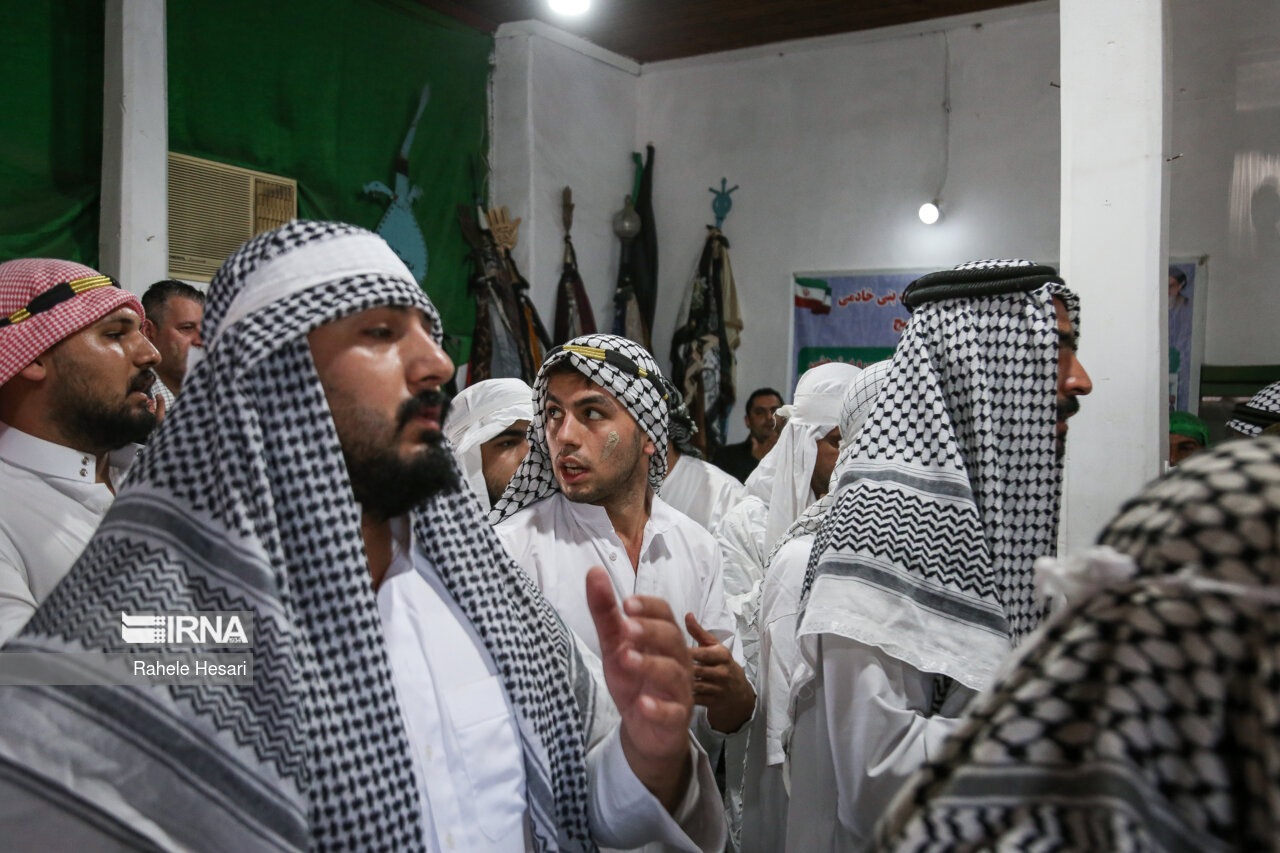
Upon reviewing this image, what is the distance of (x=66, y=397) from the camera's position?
2588 millimetres

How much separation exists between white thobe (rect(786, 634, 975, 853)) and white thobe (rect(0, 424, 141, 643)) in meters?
1.57

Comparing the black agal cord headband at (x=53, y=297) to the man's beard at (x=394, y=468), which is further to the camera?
the black agal cord headband at (x=53, y=297)

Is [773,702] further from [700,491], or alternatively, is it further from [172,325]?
[172,325]

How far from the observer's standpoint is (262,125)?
5258 mm

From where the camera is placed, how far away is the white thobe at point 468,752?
53.9 inches

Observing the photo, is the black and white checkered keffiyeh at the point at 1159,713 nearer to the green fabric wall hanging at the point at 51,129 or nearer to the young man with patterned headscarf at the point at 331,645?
the young man with patterned headscarf at the point at 331,645

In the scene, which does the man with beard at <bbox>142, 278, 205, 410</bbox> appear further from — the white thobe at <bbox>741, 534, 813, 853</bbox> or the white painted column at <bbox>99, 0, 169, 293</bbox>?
the white thobe at <bbox>741, 534, 813, 853</bbox>

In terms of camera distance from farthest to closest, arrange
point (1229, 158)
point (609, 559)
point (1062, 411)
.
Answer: point (1229, 158) < point (609, 559) < point (1062, 411)

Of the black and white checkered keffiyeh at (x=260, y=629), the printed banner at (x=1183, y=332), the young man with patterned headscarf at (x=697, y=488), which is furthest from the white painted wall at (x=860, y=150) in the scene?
the black and white checkered keffiyeh at (x=260, y=629)

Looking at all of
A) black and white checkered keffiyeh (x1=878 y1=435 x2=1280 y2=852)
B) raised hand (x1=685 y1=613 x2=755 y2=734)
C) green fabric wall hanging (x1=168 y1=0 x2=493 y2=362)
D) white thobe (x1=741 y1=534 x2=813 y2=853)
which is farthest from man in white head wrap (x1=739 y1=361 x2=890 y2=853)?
green fabric wall hanging (x1=168 y1=0 x2=493 y2=362)

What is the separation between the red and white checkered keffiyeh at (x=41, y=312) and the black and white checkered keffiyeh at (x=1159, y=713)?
2.55m

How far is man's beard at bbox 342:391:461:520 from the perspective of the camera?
1435mm

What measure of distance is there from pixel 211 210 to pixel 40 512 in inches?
117

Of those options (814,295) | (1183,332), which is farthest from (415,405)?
(814,295)
